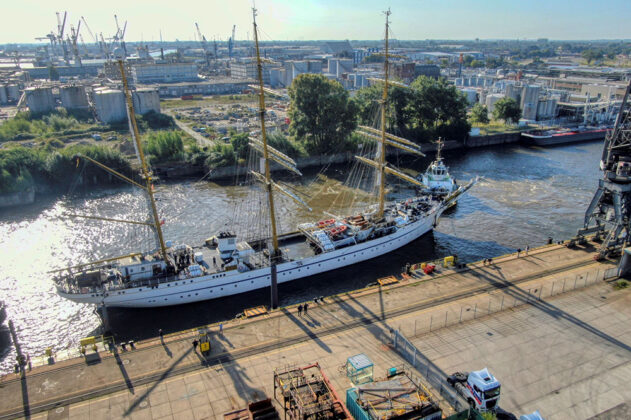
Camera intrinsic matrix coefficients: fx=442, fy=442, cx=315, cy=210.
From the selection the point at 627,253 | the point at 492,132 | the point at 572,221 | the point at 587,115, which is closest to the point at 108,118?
the point at 492,132

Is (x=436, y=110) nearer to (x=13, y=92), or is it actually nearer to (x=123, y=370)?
(x=123, y=370)

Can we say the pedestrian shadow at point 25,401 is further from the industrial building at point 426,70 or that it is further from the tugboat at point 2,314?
the industrial building at point 426,70

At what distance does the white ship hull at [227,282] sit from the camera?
33.4 metres

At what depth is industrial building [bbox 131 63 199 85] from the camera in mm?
166675

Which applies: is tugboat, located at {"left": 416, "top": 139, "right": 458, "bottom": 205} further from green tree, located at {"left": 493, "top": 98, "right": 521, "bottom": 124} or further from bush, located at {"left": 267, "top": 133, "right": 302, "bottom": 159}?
green tree, located at {"left": 493, "top": 98, "right": 521, "bottom": 124}

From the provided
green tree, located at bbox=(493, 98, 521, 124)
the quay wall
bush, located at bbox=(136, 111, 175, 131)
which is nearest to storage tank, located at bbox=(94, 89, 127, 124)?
bush, located at bbox=(136, 111, 175, 131)

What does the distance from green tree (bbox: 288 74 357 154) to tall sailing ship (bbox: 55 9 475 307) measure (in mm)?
30684

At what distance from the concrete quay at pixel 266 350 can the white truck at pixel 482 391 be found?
15.9 ft

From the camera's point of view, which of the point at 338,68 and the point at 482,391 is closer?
the point at 482,391

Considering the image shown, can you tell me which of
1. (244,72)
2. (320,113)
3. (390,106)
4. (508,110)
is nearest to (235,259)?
(320,113)

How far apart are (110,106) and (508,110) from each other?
287 feet

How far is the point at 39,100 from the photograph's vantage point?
334 ft

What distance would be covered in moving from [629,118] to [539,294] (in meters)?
17.5

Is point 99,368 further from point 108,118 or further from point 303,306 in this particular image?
point 108,118
